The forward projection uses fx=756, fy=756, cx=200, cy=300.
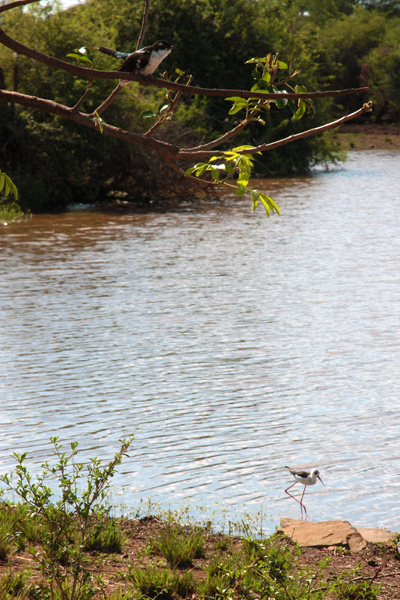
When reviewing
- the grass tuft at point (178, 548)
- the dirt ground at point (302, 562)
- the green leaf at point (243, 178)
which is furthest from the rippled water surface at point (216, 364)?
the green leaf at point (243, 178)

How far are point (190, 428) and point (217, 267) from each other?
22.9 ft

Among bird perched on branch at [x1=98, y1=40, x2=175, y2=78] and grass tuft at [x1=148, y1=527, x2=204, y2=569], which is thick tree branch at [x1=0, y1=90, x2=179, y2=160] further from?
grass tuft at [x1=148, y1=527, x2=204, y2=569]

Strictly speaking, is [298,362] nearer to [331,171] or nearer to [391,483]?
[391,483]

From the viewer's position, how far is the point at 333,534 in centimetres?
403

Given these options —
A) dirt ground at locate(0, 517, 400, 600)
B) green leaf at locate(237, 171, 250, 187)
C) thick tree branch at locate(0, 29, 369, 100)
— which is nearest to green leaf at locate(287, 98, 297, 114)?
thick tree branch at locate(0, 29, 369, 100)

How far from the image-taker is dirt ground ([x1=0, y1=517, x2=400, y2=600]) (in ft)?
11.6

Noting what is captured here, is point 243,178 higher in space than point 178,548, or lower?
higher

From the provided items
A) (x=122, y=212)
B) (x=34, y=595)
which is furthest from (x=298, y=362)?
(x=122, y=212)

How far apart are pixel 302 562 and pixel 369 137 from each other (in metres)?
43.5

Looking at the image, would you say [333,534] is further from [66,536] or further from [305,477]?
[66,536]

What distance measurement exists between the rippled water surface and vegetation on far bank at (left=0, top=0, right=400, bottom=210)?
3857mm

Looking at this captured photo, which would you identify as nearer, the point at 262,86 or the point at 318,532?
the point at 262,86

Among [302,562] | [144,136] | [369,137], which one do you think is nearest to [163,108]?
[144,136]

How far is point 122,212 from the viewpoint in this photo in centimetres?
2003
